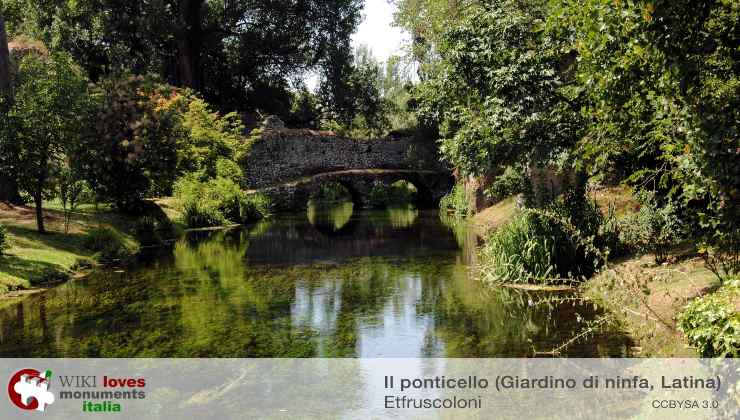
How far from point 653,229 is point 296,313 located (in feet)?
28.9

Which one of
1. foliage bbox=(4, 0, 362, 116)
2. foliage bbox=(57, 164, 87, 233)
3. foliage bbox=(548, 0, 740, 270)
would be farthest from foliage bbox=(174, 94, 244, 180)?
foliage bbox=(548, 0, 740, 270)

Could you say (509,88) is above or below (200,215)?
above

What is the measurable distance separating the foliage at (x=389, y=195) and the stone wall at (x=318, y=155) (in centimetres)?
249

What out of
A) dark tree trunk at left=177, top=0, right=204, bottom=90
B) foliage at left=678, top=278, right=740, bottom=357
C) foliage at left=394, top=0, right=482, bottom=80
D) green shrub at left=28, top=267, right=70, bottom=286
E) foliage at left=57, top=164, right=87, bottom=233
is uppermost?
dark tree trunk at left=177, top=0, right=204, bottom=90

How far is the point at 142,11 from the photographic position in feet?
130

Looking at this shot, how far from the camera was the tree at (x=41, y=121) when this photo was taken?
63.3 ft

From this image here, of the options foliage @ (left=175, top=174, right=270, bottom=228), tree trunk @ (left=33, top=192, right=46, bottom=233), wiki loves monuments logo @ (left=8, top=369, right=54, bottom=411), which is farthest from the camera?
foliage @ (left=175, top=174, right=270, bottom=228)

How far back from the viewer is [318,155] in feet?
148

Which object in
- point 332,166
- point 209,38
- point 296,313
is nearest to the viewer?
point 296,313

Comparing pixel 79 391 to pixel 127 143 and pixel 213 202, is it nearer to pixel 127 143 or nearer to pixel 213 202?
pixel 127 143

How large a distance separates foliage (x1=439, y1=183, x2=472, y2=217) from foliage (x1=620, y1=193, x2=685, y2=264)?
18085 mm

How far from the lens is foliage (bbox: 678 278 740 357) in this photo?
604 centimetres

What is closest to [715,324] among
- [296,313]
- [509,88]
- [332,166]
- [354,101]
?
[296,313]

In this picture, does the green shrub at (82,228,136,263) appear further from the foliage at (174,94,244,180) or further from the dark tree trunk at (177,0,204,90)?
the dark tree trunk at (177,0,204,90)
